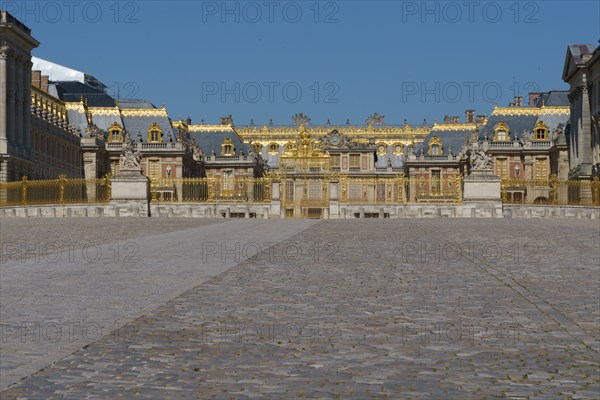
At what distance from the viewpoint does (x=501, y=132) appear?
89750mm

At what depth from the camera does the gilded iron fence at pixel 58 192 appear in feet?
149

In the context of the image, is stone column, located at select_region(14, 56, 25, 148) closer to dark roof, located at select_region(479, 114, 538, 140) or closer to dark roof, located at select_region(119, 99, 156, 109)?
dark roof, located at select_region(119, 99, 156, 109)

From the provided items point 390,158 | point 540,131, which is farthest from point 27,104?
point 390,158

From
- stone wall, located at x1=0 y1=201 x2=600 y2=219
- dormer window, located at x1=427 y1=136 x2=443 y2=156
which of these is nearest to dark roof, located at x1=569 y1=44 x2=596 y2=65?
dormer window, located at x1=427 y1=136 x2=443 y2=156

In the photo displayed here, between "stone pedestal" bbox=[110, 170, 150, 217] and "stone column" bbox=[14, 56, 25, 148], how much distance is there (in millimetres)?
27060

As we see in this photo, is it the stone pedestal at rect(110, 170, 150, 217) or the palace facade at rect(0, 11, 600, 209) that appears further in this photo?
the palace facade at rect(0, 11, 600, 209)

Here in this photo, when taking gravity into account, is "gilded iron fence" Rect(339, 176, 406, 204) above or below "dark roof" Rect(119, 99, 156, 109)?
below

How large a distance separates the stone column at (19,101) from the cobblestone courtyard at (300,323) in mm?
49201

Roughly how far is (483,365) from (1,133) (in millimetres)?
62057

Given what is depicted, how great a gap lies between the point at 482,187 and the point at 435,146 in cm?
5297

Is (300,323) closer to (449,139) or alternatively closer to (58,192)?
(58,192)

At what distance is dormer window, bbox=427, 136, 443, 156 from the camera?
96500 millimetres

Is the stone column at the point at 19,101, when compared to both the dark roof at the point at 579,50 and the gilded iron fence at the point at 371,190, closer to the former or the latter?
the gilded iron fence at the point at 371,190

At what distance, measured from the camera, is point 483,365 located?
29.4ft
